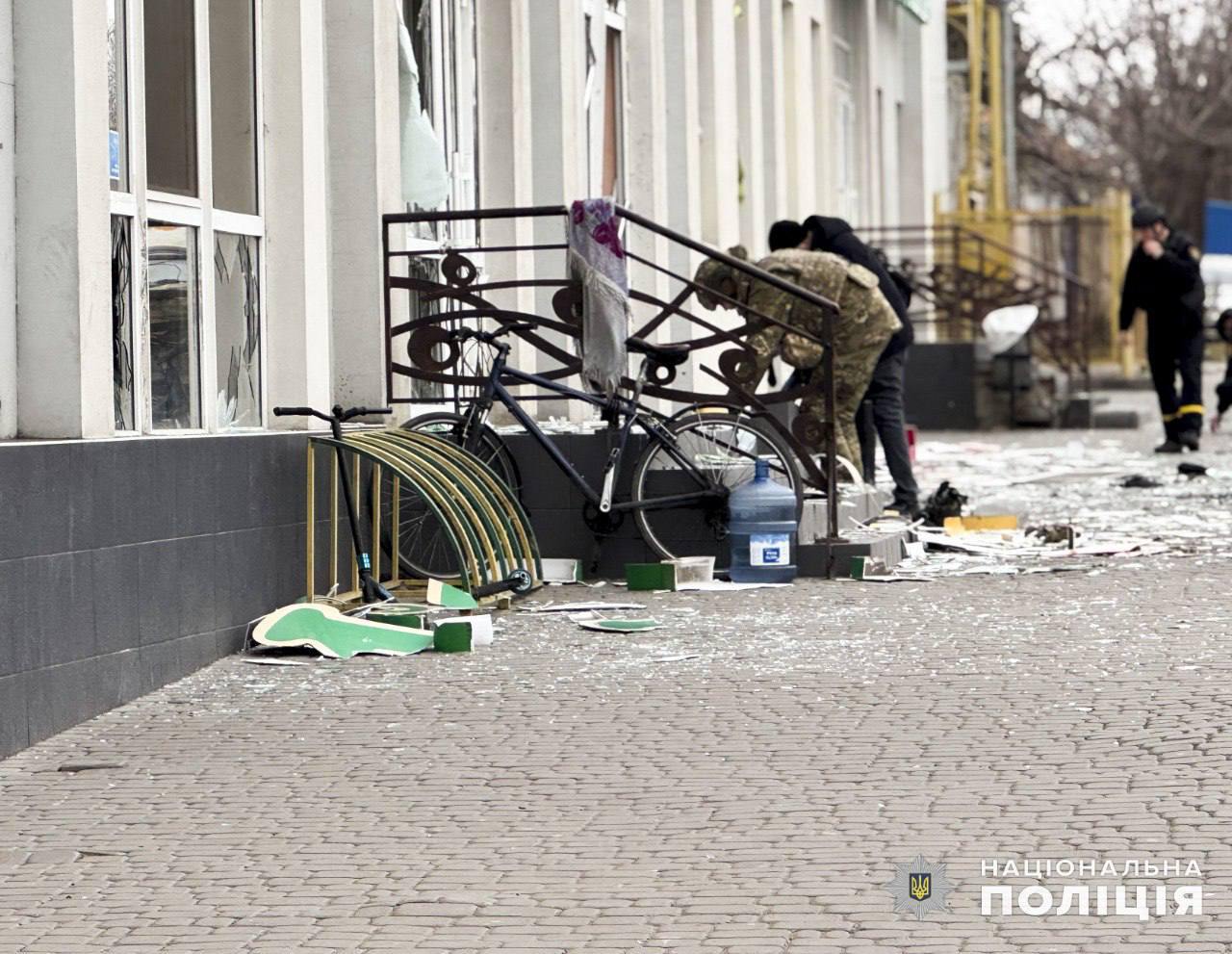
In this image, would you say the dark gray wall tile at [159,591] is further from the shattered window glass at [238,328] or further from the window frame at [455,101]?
the window frame at [455,101]

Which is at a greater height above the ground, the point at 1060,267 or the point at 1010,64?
the point at 1010,64

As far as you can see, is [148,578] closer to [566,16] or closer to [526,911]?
[526,911]

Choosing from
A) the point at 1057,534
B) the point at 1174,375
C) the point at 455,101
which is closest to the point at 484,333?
the point at 455,101

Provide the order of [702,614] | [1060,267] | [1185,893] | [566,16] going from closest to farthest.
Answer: [1185,893] < [702,614] < [566,16] < [1060,267]

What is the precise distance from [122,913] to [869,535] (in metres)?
7.10

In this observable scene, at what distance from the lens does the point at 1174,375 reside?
21.1m

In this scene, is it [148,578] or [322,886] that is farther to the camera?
[148,578]

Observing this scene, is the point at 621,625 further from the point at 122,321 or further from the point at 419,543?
the point at 122,321

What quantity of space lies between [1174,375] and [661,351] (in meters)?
10.8

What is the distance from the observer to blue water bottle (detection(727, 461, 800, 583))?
11109 mm

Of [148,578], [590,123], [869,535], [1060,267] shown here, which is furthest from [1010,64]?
[148,578]

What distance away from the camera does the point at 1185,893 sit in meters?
5.00

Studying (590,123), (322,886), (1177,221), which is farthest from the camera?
(1177,221)

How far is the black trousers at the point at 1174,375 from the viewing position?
21000 mm
